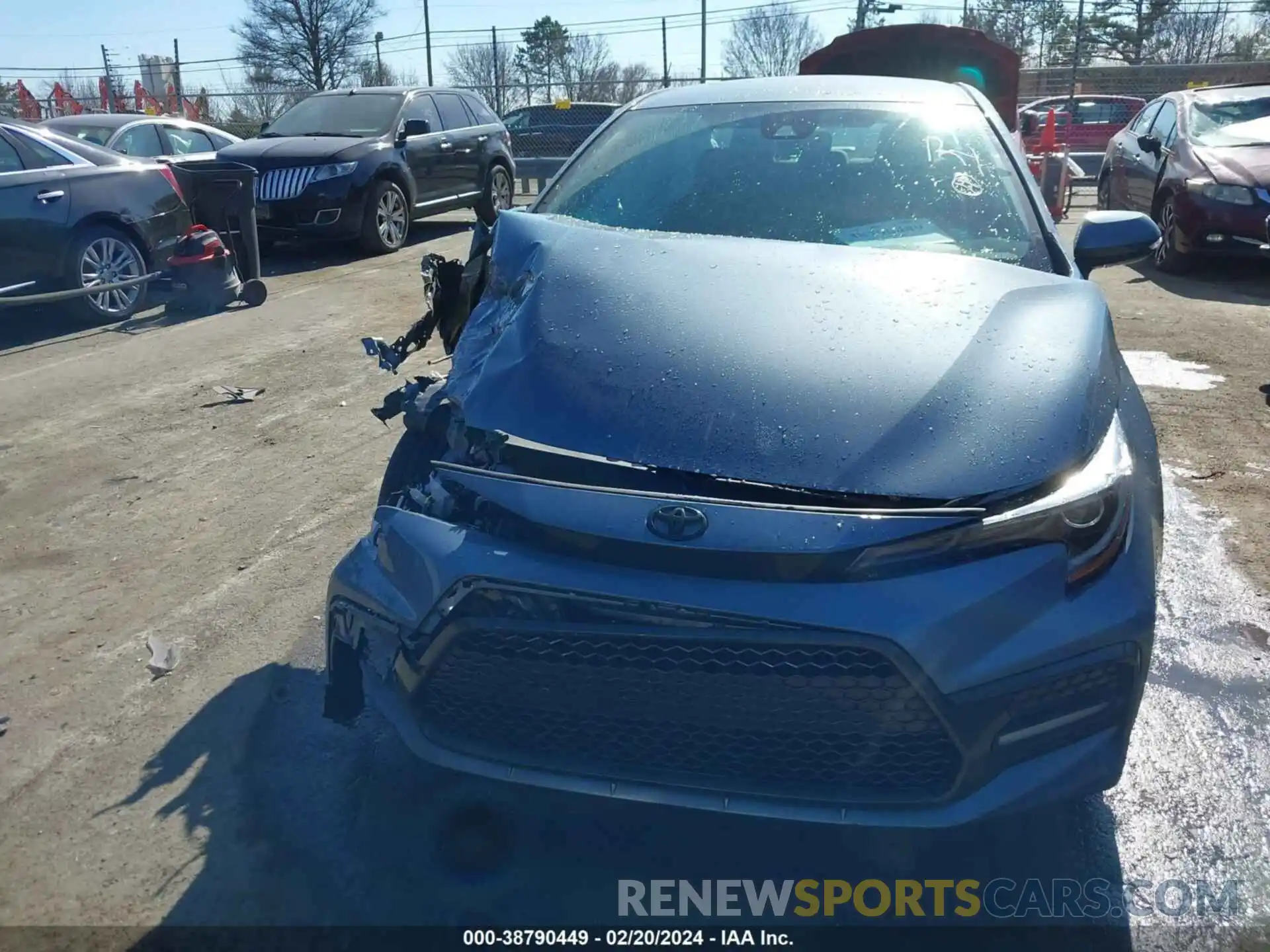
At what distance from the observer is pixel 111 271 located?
7.88 meters

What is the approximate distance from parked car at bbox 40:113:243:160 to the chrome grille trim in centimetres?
69

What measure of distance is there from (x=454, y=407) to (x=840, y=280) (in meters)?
1.07

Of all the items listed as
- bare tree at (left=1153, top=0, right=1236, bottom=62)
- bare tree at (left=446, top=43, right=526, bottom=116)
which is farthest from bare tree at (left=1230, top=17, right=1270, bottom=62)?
bare tree at (left=446, top=43, right=526, bottom=116)

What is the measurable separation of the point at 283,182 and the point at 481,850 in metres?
8.75

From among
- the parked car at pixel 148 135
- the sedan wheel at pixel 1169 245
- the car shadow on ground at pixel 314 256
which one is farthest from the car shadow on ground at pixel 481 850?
the parked car at pixel 148 135

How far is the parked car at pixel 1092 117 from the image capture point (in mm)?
19656

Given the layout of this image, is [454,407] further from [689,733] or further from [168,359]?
[168,359]

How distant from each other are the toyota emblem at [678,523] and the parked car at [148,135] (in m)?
9.40

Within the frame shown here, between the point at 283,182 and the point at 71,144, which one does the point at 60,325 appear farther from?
the point at 283,182

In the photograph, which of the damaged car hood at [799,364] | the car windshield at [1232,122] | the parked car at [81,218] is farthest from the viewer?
Result: the car windshield at [1232,122]

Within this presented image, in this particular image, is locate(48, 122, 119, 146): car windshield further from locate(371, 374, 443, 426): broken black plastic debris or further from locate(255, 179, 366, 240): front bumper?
locate(371, 374, 443, 426): broken black plastic debris

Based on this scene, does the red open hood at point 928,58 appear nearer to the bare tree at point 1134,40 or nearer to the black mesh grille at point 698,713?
the black mesh grille at point 698,713

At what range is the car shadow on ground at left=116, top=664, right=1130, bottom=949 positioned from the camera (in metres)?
2.25

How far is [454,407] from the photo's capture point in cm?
254
